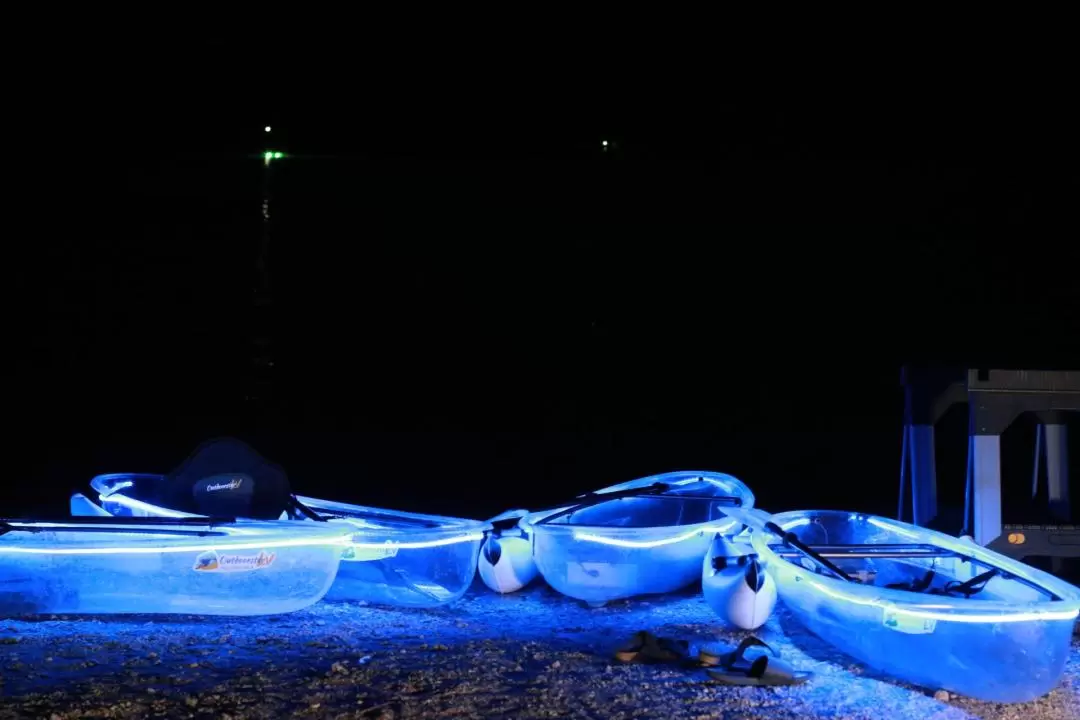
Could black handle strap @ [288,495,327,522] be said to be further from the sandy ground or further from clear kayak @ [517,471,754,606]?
clear kayak @ [517,471,754,606]

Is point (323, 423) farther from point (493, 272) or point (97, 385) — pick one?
point (493, 272)

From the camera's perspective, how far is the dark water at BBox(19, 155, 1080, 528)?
1819 cm

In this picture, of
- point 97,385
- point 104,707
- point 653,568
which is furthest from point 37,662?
point 97,385

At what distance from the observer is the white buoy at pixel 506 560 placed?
18.4 feet

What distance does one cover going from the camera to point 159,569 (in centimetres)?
482

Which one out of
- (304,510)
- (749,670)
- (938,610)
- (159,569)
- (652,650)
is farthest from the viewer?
(304,510)

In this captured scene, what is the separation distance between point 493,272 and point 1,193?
9.91 meters

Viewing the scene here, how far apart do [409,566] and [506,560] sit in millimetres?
623

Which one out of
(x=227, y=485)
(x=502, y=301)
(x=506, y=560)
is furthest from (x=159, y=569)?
(x=502, y=301)

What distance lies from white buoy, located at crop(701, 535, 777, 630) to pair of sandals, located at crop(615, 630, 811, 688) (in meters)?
0.33

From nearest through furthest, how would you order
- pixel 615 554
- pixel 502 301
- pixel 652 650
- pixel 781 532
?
1. pixel 652 650
2. pixel 781 532
3. pixel 615 554
4. pixel 502 301

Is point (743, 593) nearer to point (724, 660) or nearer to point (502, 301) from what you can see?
point (724, 660)

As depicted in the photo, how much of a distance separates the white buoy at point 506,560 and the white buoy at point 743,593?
1156 mm

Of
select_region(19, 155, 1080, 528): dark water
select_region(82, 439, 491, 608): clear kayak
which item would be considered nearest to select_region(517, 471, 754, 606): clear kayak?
select_region(82, 439, 491, 608): clear kayak
